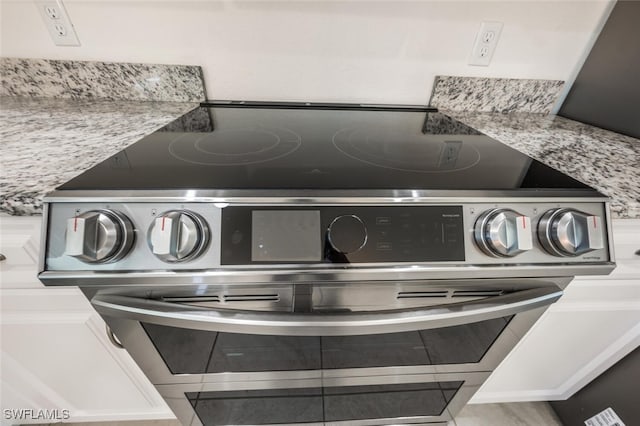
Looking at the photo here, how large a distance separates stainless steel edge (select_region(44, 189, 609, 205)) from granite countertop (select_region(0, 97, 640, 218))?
0.38 ft

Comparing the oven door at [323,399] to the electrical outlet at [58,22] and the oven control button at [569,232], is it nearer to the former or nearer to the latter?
the oven control button at [569,232]

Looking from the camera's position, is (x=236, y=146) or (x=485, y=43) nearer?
(x=236, y=146)

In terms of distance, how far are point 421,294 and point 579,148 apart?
654mm

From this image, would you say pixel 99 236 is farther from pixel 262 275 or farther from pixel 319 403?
pixel 319 403

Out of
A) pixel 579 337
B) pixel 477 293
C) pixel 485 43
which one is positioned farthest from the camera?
pixel 485 43

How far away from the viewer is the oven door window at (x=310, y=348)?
54 centimetres

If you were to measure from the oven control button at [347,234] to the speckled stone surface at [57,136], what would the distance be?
0.47 meters

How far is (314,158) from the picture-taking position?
0.59 m

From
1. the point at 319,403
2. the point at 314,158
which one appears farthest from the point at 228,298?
the point at 319,403

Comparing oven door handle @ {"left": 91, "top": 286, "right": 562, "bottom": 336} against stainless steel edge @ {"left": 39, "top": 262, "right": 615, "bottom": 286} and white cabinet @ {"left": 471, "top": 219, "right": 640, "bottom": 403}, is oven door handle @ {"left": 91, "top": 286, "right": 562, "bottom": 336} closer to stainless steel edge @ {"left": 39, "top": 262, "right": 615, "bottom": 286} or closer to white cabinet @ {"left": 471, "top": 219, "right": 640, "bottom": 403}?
stainless steel edge @ {"left": 39, "top": 262, "right": 615, "bottom": 286}

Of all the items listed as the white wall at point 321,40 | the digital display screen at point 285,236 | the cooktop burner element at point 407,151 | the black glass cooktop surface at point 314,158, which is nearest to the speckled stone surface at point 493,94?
the white wall at point 321,40

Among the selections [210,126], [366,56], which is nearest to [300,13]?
[366,56]

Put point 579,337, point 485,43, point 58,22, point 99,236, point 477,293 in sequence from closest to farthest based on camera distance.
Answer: point 99,236, point 477,293, point 579,337, point 58,22, point 485,43

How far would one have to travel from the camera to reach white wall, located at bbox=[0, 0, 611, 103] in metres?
0.88
